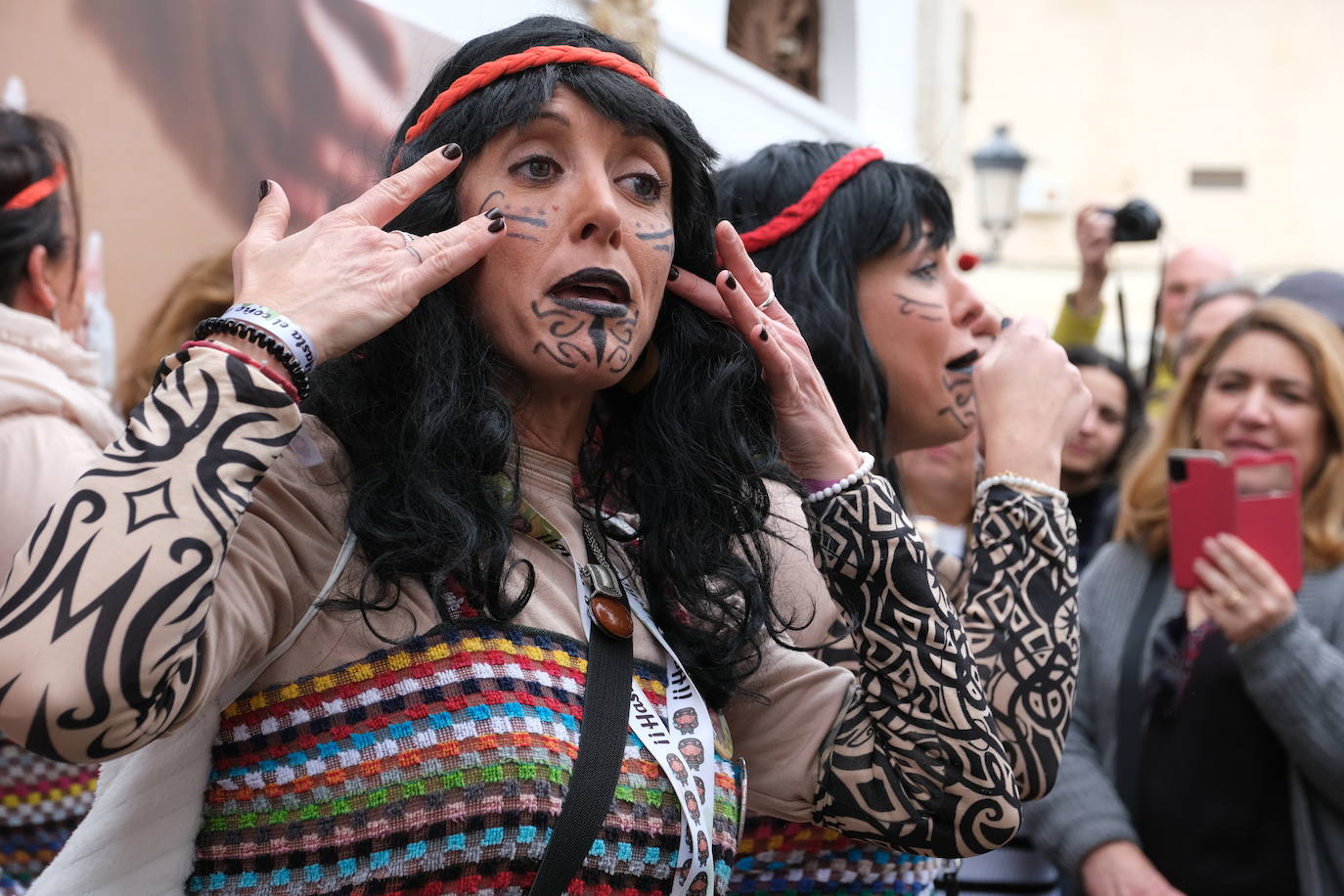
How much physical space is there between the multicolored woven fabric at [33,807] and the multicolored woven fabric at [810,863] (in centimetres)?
120

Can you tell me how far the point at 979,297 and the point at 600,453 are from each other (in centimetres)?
100

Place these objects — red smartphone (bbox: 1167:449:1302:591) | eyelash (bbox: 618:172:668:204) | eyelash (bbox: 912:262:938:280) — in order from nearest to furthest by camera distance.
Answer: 1. eyelash (bbox: 618:172:668:204)
2. eyelash (bbox: 912:262:938:280)
3. red smartphone (bbox: 1167:449:1302:591)

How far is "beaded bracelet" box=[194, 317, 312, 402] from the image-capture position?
143 cm

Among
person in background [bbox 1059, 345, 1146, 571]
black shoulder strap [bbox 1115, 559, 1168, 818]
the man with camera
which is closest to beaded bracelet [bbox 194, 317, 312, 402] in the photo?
black shoulder strap [bbox 1115, 559, 1168, 818]

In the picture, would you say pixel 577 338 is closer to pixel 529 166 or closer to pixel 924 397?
pixel 529 166

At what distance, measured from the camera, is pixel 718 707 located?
1.94 m

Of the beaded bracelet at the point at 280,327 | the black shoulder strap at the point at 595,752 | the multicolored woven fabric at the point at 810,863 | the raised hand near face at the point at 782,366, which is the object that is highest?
the beaded bracelet at the point at 280,327

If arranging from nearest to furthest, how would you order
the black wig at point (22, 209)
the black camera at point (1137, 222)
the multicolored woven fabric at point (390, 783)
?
the multicolored woven fabric at point (390, 783) < the black wig at point (22, 209) < the black camera at point (1137, 222)

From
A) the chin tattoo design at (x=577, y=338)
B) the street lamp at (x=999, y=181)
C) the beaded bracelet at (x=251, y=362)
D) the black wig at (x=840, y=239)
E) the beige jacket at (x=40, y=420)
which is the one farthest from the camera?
the street lamp at (x=999, y=181)

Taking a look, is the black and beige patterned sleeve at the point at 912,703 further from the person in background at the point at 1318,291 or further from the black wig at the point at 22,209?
the person in background at the point at 1318,291

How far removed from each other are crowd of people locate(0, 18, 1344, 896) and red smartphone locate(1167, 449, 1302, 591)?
20cm

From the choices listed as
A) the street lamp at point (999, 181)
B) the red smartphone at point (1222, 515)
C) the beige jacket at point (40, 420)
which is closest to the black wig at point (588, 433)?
the beige jacket at point (40, 420)

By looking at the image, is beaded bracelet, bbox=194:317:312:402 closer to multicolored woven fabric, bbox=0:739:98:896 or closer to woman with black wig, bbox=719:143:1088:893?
woman with black wig, bbox=719:143:1088:893

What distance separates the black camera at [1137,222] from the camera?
14.0 feet
